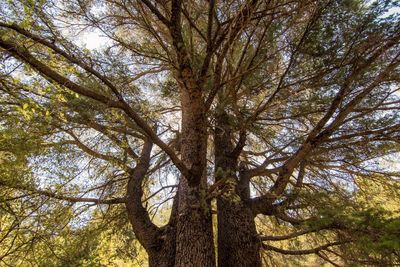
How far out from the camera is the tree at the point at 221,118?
2.90 meters

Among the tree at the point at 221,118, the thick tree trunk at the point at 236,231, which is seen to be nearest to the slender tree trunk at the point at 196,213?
the tree at the point at 221,118

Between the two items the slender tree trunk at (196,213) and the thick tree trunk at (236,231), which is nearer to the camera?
the slender tree trunk at (196,213)

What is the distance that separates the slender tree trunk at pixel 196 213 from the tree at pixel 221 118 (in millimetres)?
15

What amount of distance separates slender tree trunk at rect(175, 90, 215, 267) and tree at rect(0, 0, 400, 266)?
0.02 m

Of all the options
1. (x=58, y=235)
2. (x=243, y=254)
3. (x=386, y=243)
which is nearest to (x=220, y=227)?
(x=243, y=254)

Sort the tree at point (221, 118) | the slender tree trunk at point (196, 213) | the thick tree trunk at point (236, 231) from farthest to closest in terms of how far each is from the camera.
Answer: the thick tree trunk at point (236, 231)
the slender tree trunk at point (196, 213)
the tree at point (221, 118)

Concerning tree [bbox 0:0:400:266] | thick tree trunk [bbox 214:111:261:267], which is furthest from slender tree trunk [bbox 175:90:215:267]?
thick tree trunk [bbox 214:111:261:267]

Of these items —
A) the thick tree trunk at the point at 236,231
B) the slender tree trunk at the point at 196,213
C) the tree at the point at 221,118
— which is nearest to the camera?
the tree at the point at 221,118

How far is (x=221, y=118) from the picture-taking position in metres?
4.00

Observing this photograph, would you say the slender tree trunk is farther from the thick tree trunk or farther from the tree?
the thick tree trunk

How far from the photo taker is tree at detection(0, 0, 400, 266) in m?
2.90

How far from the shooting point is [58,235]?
3551mm

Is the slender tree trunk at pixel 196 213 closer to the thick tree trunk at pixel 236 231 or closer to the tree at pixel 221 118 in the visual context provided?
the tree at pixel 221 118

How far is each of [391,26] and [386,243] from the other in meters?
2.23
